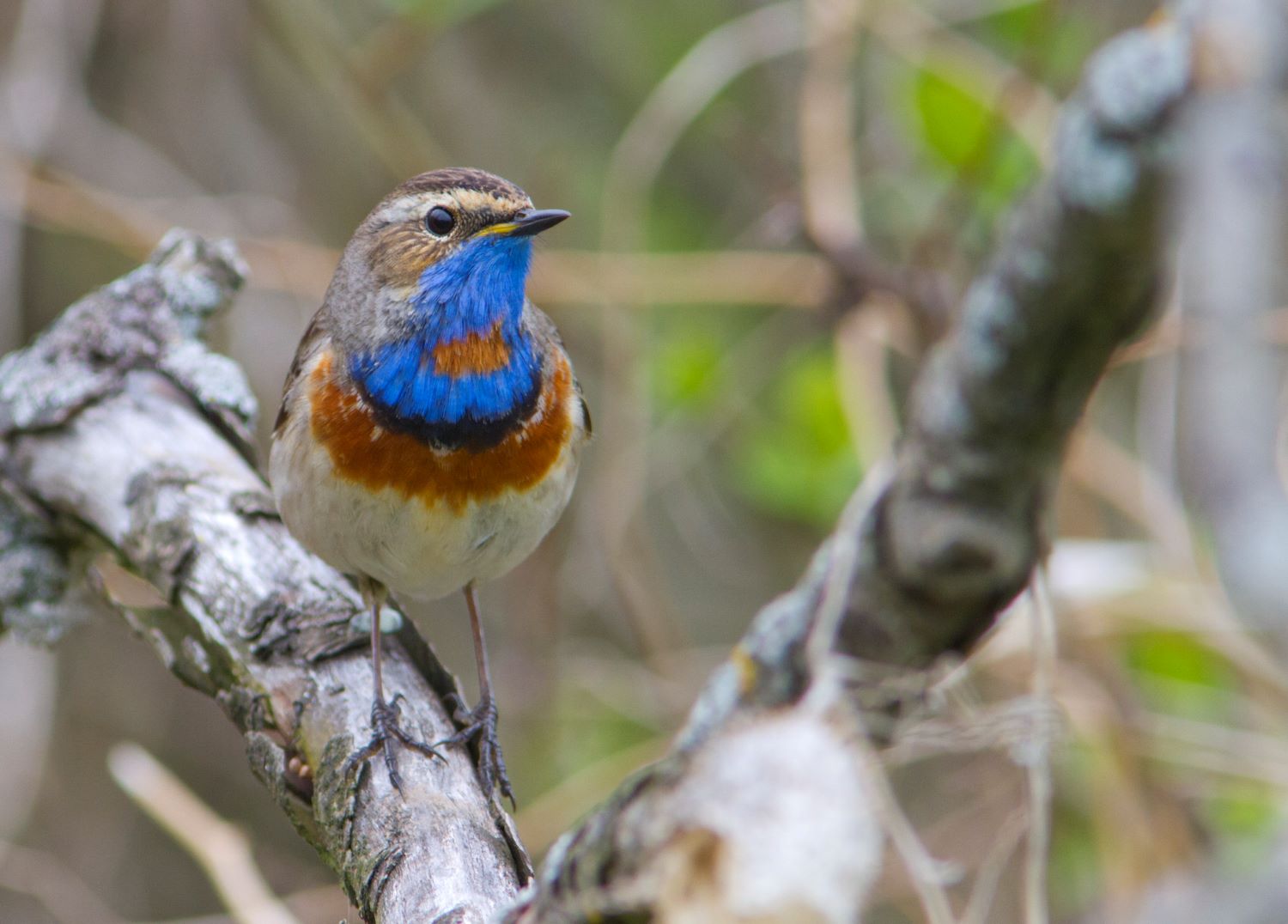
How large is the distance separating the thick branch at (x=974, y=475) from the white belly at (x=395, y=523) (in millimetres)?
1489

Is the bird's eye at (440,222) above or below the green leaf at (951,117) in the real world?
below

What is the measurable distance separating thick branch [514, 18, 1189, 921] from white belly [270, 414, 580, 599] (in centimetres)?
149

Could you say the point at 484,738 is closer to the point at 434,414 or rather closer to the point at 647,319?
the point at 434,414

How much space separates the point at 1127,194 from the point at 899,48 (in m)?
3.91

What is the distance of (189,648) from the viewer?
117 inches

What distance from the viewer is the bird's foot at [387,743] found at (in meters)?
Result: 2.51

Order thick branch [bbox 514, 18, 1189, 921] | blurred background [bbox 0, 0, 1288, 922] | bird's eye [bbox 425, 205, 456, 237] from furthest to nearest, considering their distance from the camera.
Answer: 1. blurred background [bbox 0, 0, 1288, 922]
2. bird's eye [bbox 425, 205, 456, 237]
3. thick branch [bbox 514, 18, 1189, 921]

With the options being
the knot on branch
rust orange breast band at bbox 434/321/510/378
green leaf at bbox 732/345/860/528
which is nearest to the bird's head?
rust orange breast band at bbox 434/321/510/378

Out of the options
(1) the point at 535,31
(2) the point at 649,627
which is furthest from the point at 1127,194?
(1) the point at 535,31

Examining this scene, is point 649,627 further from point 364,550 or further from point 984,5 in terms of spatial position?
point 984,5

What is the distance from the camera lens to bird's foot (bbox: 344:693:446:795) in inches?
98.7

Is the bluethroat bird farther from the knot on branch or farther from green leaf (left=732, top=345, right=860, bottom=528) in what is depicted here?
green leaf (left=732, top=345, right=860, bottom=528)

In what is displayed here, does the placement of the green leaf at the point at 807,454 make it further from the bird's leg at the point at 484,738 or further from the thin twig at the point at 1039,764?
the thin twig at the point at 1039,764

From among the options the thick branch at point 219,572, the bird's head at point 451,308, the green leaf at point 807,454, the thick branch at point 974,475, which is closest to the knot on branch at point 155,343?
the thick branch at point 219,572
